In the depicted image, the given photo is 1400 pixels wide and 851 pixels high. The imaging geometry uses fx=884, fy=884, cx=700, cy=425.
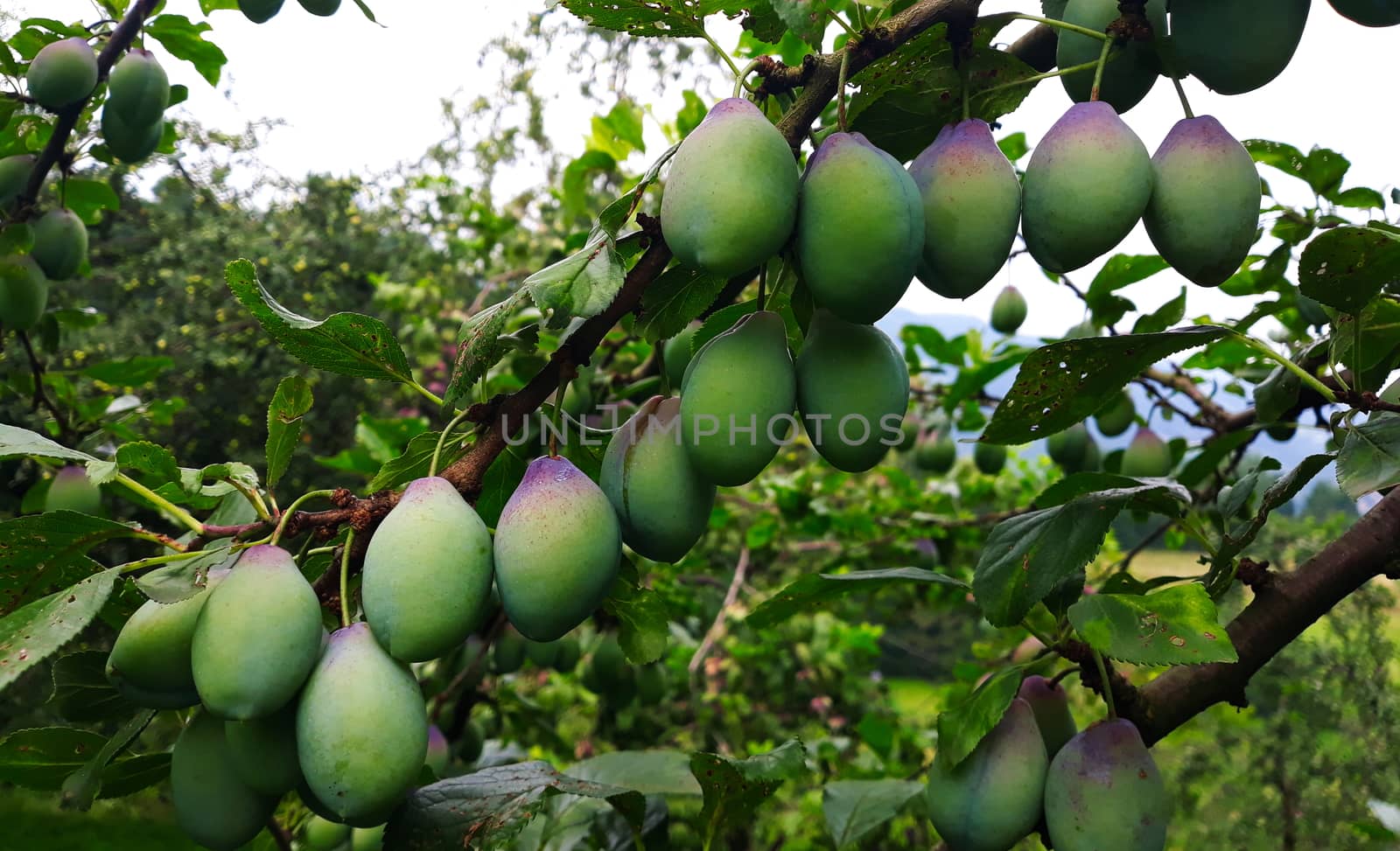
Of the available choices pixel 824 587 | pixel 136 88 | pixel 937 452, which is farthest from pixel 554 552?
pixel 937 452

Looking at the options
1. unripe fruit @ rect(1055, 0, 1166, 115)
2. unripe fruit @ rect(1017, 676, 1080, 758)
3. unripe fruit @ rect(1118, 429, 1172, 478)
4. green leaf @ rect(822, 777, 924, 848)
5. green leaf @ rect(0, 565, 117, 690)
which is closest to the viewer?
green leaf @ rect(0, 565, 117, 690)

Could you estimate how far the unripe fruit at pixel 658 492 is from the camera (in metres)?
0.72

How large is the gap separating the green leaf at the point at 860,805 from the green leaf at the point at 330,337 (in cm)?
85

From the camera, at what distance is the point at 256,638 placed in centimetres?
63

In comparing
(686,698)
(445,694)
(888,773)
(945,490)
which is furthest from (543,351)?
(686,698)

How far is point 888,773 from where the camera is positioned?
8.05ft

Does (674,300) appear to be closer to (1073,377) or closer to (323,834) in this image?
(1073,377)

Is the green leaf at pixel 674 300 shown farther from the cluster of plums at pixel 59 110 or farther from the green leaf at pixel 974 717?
the cluster of plums at pixel 59 110

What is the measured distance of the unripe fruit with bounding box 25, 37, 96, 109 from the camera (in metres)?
1.39

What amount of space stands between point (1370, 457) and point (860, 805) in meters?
0.78

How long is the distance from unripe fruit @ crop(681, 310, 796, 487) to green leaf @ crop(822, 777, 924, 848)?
0.72 metres

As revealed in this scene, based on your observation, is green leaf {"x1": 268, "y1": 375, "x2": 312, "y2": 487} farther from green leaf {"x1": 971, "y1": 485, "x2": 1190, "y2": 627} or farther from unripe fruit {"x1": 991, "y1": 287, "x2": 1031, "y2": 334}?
unripe fruit {"x1": 991, "y1": 287, "x2": 1031, "y2": 334}

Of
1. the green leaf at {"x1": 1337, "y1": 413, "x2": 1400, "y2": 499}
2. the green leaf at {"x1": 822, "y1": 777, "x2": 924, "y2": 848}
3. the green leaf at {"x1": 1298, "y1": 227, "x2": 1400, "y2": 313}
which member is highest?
the green leaf at {"x1": 1298, "y1": 227, "x2": 1400, "y2": 313}

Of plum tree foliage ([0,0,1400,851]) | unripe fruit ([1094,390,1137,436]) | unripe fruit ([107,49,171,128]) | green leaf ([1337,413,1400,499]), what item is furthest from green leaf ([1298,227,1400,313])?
unripe fruit ([107,49,171,128])
